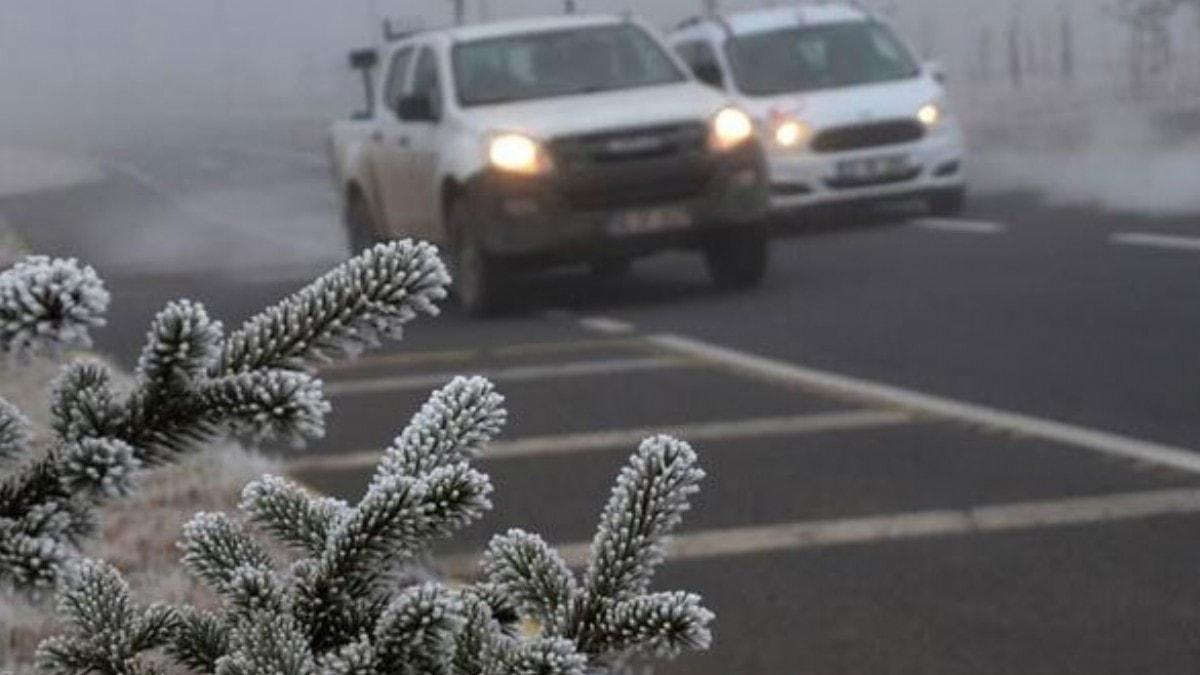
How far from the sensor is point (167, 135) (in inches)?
2913

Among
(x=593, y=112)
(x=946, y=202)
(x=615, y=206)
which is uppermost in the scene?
(x=593, y=112)

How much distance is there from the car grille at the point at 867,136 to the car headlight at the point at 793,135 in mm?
77

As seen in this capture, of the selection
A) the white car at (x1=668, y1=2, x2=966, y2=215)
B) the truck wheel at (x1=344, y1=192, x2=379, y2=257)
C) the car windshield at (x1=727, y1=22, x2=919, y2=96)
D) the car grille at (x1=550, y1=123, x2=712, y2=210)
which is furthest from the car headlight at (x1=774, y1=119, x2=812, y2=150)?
the car grille at (x1=550, y1=123, x2=712, y2=210)

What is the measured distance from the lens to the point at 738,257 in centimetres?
1875

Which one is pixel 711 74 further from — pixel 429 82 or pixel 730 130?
pixel 730 130

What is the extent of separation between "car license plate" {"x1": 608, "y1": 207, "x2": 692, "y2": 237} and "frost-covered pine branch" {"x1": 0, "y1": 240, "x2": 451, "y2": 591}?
51.6 feet

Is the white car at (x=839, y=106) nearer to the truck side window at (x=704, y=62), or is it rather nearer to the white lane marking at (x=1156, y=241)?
the truck side window at (x=704, y=62)

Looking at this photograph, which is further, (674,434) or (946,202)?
(946,202)

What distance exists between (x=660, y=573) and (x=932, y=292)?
9118 mm

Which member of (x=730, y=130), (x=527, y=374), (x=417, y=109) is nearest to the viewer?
(x=527, y=374)

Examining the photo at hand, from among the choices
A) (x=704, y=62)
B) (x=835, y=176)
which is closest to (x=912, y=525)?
(x=835, y=176)

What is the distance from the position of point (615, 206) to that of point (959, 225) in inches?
212

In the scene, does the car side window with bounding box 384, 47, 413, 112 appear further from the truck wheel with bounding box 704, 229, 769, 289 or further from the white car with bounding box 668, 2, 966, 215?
the white car with bounding box 668, 2, 966, 215

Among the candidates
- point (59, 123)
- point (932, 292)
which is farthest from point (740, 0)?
point (932, 292)
